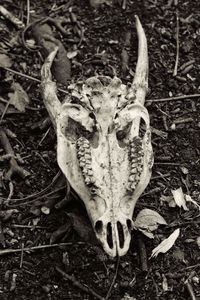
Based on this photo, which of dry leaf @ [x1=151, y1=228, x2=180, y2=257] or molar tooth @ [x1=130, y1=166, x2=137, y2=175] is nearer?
molar tooth @ [x1=130, y1=166, x2=137, y2=175]

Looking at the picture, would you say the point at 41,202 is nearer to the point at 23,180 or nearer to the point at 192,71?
the point at 23,180

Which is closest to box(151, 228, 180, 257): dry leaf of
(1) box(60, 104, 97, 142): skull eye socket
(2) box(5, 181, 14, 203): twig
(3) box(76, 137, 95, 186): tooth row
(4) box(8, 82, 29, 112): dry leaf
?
(3) box(76, 137, 95, 186): tooth row

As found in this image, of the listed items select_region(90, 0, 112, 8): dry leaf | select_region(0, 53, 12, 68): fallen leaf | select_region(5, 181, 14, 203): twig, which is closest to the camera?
select_region(5, 181, 14, 203): twig

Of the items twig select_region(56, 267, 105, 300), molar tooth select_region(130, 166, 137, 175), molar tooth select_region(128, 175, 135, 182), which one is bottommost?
twig select_region(56, 267, 105, 300)

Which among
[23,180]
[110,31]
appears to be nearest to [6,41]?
[110,31]

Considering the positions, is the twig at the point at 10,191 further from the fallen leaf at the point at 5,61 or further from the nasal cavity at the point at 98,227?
the fallen leaf at the point at 5,61

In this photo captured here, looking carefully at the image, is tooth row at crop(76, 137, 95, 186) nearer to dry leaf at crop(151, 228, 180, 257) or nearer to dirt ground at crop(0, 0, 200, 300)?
dirt ground at crop(0, 0, 200, 300)
